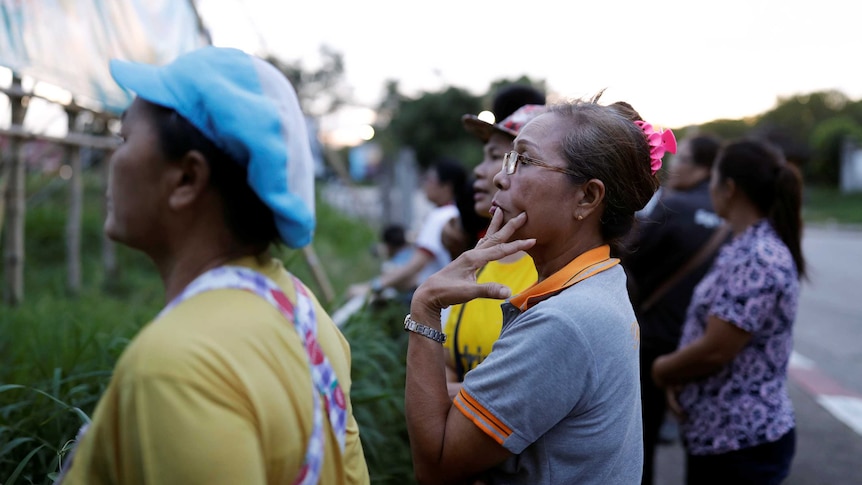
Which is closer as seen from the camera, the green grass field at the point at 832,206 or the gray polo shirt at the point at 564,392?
the gray polo shirt at the point at 564,392

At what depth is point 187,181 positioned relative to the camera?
1229 millimetres

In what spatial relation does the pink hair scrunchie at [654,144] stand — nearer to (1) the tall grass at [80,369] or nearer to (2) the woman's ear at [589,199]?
(2) the woman's ear at [589,199]

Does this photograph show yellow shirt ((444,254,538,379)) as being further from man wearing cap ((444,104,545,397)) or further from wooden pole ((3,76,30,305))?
wooden pole ((3,76,30,305))

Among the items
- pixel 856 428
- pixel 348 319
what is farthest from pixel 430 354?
pixel 856 428

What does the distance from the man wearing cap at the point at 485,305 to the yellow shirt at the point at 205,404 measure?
1.06m

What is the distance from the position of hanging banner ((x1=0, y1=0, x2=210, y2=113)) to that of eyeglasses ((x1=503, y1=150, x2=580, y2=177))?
115 inches

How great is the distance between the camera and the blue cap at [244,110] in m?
1.16

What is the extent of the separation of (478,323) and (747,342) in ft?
4.01

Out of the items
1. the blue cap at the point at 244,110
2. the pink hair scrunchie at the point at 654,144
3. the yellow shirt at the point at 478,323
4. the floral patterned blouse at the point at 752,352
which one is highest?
the blue cap at the point at 244,110

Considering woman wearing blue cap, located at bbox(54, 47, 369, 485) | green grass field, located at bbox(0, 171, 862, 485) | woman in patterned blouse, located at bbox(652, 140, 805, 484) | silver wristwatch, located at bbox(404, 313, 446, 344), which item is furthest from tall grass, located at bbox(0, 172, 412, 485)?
woman in patterned blouse, located at bbox(652, 140, 805, 484)

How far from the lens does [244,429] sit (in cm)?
106

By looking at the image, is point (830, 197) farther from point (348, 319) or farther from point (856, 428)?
point (348, 319)

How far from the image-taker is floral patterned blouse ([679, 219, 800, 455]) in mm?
2775

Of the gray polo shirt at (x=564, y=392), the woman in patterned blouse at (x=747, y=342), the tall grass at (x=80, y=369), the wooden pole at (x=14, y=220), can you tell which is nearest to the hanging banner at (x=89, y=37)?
the wooden pole at (x=14, y=220)
